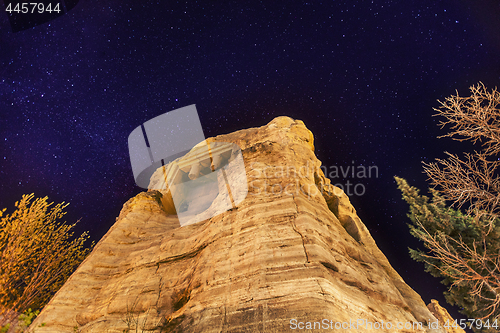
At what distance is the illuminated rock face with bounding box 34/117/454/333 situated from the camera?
437 cm

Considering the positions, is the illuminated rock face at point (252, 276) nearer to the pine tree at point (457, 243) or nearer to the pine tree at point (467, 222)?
the pine tree at point (467, 222)

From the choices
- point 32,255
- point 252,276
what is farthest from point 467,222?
point 32,255

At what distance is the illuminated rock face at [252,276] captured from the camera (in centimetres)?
437

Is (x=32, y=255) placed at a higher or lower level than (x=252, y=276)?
higher

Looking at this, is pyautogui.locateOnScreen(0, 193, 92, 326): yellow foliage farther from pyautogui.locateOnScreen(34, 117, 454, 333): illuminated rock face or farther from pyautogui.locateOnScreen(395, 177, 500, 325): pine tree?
pyautogui.locateOnScreen(395, 177, 500, 325): pine tree

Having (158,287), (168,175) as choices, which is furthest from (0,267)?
(168,175)

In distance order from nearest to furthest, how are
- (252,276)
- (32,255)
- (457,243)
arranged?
(252,276)
(32,255)
(457,243)

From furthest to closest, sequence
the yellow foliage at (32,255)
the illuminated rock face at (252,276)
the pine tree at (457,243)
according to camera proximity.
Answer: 1. the pine tree at (457,243)
2. the yellow foliage at (32,255)
3. the illuminated rock face at (252,276)

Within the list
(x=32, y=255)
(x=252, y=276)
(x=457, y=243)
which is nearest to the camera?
(x=252, y=276)

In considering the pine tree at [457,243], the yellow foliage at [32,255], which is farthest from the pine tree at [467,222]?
the yellow foliage at [32,255]

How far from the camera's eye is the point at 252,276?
16.8 ft

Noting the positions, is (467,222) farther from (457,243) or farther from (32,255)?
(32,255)

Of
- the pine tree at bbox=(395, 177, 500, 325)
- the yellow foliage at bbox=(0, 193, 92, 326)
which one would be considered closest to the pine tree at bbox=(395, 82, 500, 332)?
the pine tree at bbox=(395, 177, 500, 325)

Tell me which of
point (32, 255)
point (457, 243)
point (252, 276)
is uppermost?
point (32, 255)
